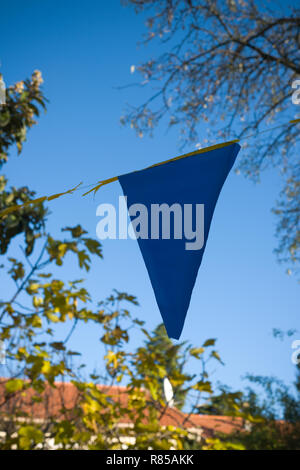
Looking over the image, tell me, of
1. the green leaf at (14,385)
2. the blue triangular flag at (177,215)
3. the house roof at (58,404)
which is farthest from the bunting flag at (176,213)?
the house roof at (58,404)

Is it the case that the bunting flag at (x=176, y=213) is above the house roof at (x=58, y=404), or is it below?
above

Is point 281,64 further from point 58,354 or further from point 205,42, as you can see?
point 58,354

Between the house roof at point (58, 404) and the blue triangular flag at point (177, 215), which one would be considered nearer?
the blue triangular flag at point (177, 215)

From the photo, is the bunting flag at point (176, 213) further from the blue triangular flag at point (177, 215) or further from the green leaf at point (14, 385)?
the green leaf at point (14, 385)

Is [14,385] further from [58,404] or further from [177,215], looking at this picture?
[58,404]

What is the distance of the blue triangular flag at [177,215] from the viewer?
57.9 inches

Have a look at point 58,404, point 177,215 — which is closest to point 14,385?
point 177,215

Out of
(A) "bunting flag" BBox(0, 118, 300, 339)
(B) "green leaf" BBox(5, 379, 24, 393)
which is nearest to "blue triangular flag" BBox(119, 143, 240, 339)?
(A) "bunting flag" BBox(0, 118, 300, 339)

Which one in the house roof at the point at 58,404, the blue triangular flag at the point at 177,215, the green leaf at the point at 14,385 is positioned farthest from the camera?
the house roof at the point at 58,404

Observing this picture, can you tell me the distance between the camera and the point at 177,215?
1.57 meters

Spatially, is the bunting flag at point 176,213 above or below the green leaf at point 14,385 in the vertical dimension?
above

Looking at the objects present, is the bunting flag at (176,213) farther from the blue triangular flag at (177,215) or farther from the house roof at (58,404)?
the house roof at (58,404)

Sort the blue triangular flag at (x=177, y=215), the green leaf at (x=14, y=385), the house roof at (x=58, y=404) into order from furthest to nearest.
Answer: the house roof at (x=58, y=404) → the green leaf at (x=14, y=385) → the blue triangular flag at (x=177, y=215)
